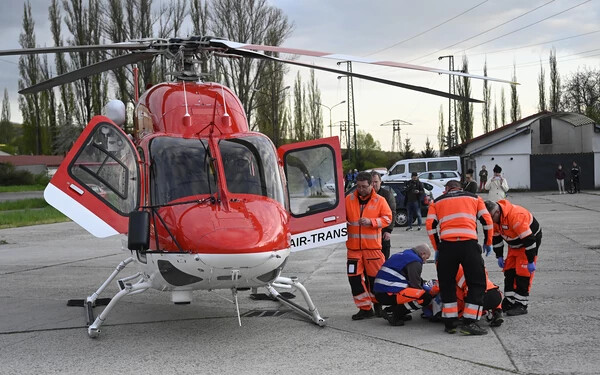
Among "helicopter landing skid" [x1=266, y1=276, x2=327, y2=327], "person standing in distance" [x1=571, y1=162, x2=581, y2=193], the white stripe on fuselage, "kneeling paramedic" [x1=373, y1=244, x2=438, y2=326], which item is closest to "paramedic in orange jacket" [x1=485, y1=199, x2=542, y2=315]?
"kneeling paramedic" [x1=373, y1=244, x2=438, y2=326]

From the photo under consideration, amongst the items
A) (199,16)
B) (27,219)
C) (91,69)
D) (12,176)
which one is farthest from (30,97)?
(91,69)

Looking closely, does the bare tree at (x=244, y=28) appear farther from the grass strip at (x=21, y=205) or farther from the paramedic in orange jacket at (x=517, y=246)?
the paramedic in orange jacket at (x=517, y=246)

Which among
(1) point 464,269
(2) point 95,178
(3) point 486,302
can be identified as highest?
(2) point 95,178

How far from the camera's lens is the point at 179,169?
7.19 meters

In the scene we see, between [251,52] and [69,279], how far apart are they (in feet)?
20.6

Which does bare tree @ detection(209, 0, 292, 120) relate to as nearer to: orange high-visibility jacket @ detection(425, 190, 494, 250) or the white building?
the white building

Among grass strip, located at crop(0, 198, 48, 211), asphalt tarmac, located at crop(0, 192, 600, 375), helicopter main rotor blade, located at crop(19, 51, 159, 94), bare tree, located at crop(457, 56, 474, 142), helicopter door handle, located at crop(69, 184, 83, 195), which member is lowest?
asphalt tarmac, located at crop(0, 192, 600, 375)

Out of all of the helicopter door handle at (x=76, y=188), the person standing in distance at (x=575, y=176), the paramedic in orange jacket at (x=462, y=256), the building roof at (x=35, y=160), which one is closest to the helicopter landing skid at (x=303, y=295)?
the paramedic in orange jacket at (x=462, y=256)

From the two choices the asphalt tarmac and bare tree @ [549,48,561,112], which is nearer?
the asphalt tarmac

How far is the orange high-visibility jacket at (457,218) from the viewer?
23.9 feet

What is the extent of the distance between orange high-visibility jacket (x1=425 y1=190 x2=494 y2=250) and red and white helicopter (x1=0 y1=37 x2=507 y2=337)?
111cm

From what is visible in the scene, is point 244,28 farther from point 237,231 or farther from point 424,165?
point 237,231

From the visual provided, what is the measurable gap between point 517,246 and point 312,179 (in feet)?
8.29

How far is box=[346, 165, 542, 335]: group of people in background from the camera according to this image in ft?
23.9
